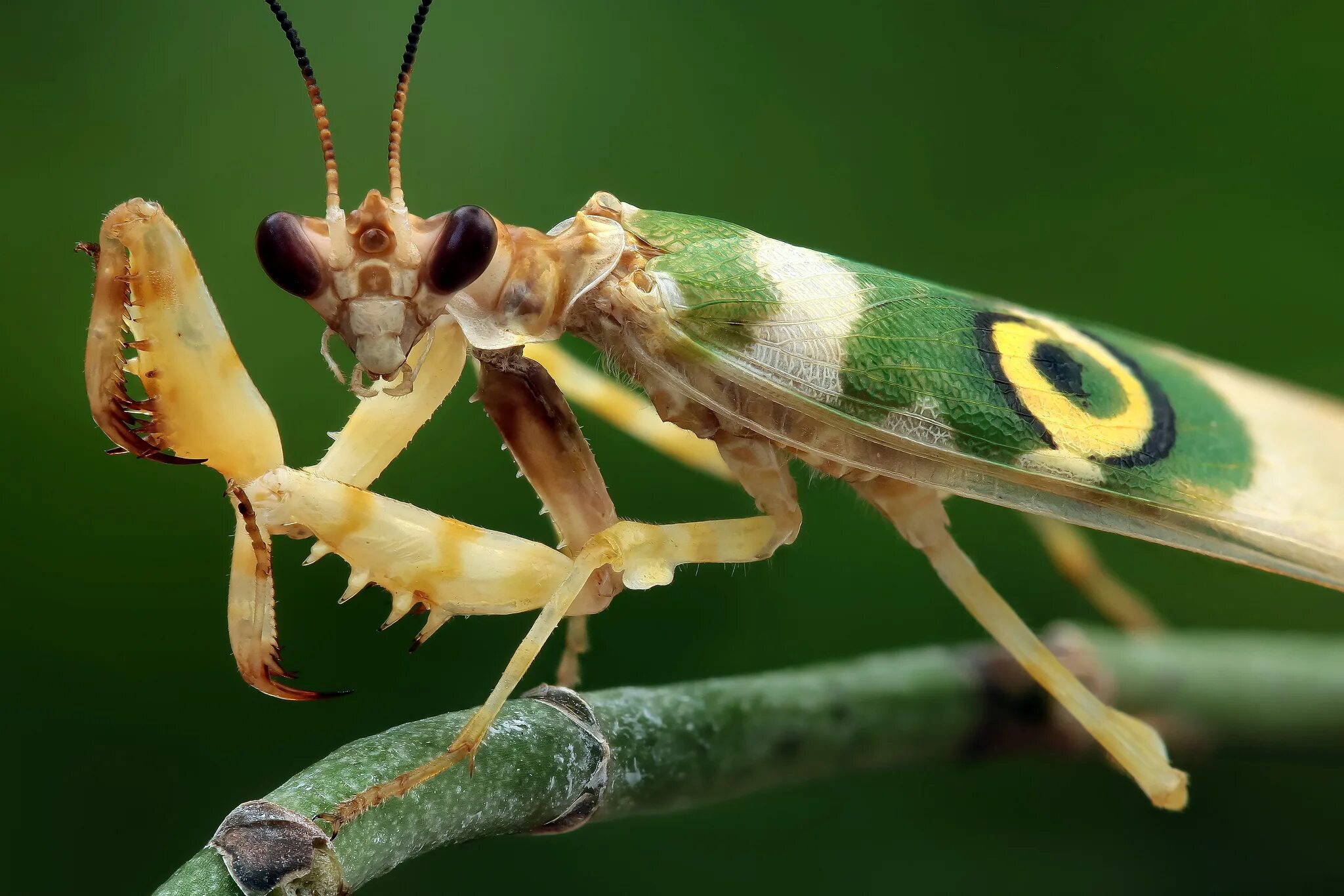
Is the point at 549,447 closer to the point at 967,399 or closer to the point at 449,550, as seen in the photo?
the point at 449,550

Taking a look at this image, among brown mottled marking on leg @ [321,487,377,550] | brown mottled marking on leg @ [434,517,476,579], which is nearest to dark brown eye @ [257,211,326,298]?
brown mottled marking on leg @ [321,487,377,550]

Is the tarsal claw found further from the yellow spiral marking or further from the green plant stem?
the yellow spiral marking

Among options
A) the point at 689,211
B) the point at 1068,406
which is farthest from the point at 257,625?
the point at 689,211

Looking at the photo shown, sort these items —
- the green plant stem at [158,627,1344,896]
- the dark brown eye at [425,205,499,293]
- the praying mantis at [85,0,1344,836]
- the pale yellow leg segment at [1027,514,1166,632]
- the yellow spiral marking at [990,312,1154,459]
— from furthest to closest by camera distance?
the pale yellow leg segment at [1027,514,1166,632] → the yellow spiral marking at [990,312,1154,459] → the dark brown eye at [425,205,499,293] → the praying mantis at [85,0,1344,836] → the green plant stem at [158,627,1344,896]

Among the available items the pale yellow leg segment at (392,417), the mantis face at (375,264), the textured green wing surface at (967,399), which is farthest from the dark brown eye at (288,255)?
the textured green wing surface at (967,399)

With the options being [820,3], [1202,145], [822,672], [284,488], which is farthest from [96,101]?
[1202,145]

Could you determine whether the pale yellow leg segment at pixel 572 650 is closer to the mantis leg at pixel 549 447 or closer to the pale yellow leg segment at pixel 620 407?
the mantis leg at pixel 549 447
